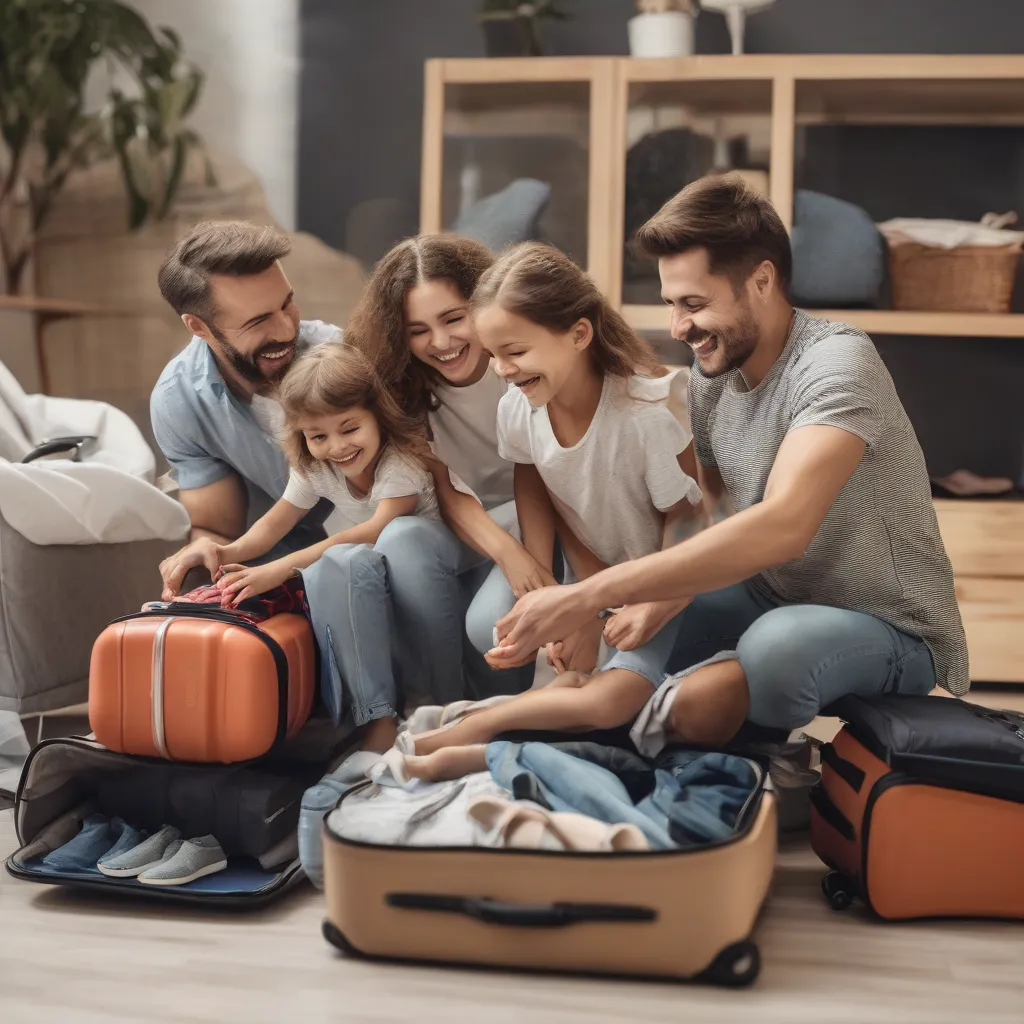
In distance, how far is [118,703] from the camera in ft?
4.92

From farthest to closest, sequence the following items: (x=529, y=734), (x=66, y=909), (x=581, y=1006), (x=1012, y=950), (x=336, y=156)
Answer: (x=336, y=156) → (x=529, y=734) → (x=66, y=909) → (x=1012, y=950) → (x=581, y=1006)

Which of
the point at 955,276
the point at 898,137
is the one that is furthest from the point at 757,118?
the point at 955,276

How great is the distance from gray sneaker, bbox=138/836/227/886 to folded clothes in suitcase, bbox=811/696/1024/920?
75 centimetres

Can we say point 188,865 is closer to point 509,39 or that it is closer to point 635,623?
point 635,623

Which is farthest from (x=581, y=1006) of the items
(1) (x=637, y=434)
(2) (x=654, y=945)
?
(1) (x=637, y=434)

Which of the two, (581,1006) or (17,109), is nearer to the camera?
(581,1006)

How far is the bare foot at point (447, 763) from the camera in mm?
1464

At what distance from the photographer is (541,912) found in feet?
3.94

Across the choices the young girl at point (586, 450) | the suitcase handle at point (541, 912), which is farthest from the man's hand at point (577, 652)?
the suitcase handle at point (541, 912)

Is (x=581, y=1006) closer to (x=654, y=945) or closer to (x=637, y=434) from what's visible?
(x=654, y=945)

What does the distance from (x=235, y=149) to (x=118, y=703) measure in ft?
7.23

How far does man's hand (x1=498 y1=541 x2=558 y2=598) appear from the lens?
166 cm

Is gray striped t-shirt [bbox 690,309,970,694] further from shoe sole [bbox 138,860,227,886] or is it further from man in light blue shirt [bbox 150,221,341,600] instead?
shoe sole [bbox 138,860,227,886]

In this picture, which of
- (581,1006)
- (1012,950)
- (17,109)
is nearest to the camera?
(581,1006)
